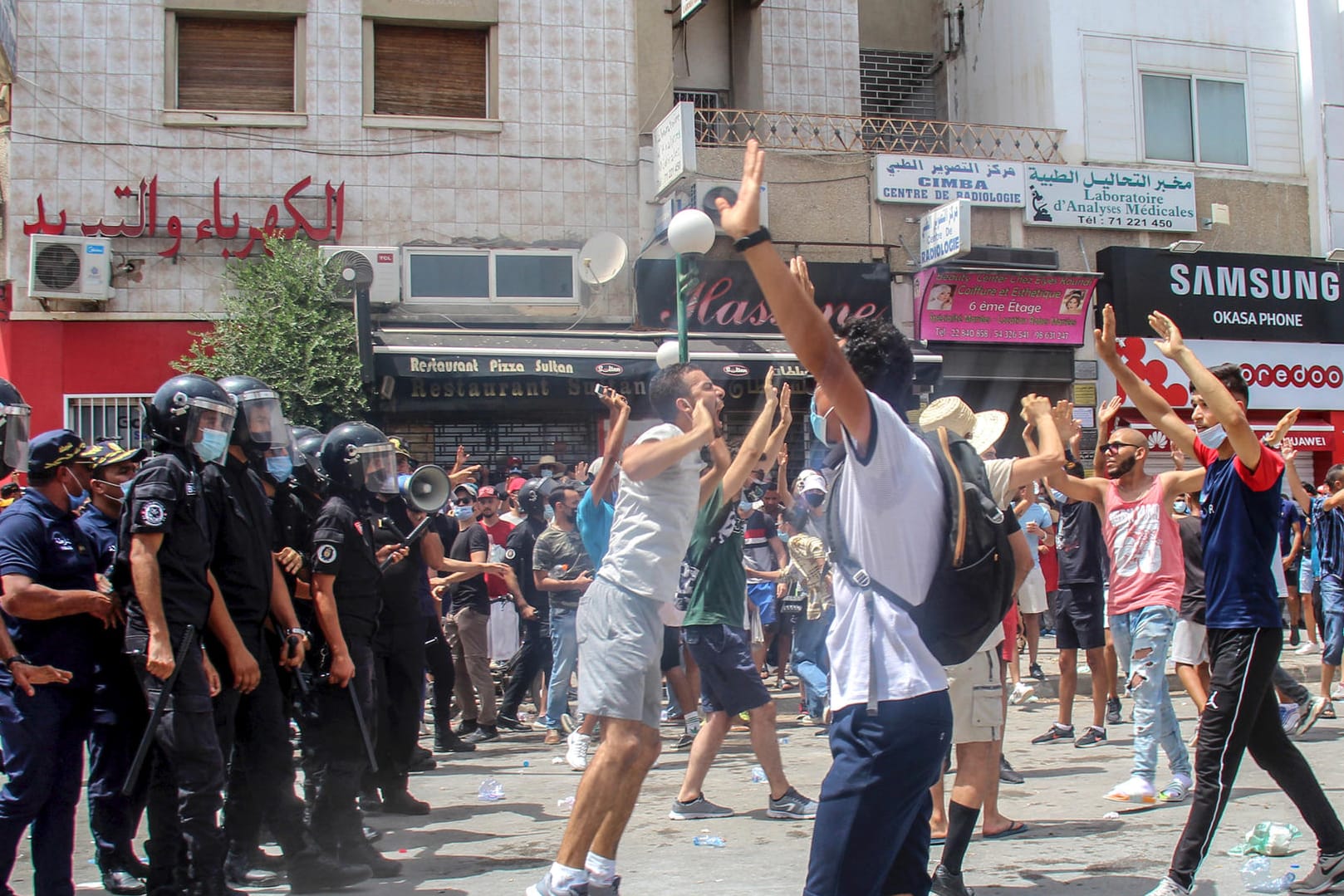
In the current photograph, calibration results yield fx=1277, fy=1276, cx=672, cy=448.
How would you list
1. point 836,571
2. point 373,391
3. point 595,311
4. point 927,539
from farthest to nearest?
point 595,311 → point 373,391 → point 836,571 → point 927,539

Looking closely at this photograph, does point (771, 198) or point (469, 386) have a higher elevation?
point (771, 198)

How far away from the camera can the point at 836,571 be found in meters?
3.54

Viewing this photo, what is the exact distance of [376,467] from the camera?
5949 mm

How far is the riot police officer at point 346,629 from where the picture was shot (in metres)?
5.46

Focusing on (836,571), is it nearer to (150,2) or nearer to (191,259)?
(191,259)

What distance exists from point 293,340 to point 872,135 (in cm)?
849

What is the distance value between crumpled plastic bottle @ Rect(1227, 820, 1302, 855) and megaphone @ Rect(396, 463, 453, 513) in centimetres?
415

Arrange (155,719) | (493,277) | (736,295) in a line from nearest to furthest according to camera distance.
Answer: (155,719), (493,277), (736,295)

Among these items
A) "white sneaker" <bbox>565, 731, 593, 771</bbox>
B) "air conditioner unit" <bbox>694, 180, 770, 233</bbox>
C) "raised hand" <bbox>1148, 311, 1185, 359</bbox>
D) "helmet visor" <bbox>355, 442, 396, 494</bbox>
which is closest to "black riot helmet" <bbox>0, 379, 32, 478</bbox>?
"helmet visor" <bbox>355, 442, 396, 494</bbox>

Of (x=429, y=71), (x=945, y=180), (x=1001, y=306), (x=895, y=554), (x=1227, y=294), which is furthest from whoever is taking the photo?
(x=1227, y=294)

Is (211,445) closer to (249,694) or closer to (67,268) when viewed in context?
(249,694)

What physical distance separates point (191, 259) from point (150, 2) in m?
3.27

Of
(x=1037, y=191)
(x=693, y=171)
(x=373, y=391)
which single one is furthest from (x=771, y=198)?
(x=373, y=391)

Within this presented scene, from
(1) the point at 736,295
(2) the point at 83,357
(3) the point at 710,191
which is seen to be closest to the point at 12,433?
(2) the point at 83,357
